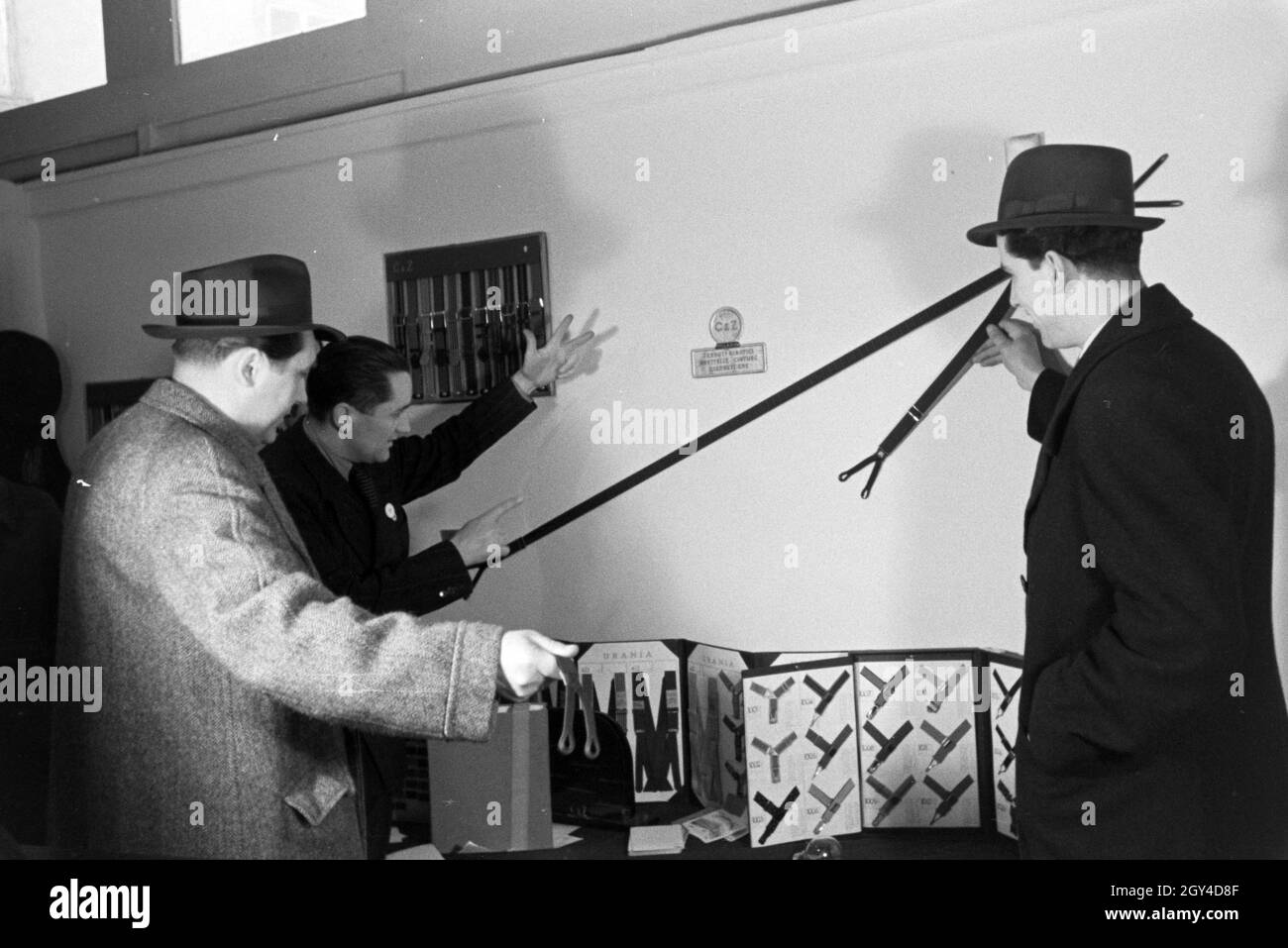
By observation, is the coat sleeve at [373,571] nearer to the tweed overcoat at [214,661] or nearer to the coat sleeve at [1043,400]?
the tweed overcoat at [214,661]

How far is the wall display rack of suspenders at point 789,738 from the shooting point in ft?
4.99

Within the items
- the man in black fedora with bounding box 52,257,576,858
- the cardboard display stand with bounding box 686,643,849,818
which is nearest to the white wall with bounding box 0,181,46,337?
the man in black fedora with bounding box 52,257,576,858

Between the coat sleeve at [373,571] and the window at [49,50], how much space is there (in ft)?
2.62

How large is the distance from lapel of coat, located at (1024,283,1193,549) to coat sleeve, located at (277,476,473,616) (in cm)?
82

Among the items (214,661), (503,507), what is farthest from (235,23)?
(214,661)

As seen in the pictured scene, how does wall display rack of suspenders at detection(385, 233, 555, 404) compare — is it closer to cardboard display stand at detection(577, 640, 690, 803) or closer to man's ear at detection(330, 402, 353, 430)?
man's ear at detection(330, 402, 353, 430)

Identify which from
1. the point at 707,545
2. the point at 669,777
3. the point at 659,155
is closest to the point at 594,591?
the point at 707,545

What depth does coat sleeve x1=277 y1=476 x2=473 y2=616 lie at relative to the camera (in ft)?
4.93

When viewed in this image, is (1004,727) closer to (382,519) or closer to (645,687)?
(645,687)

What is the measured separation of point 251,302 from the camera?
1.42 meters
